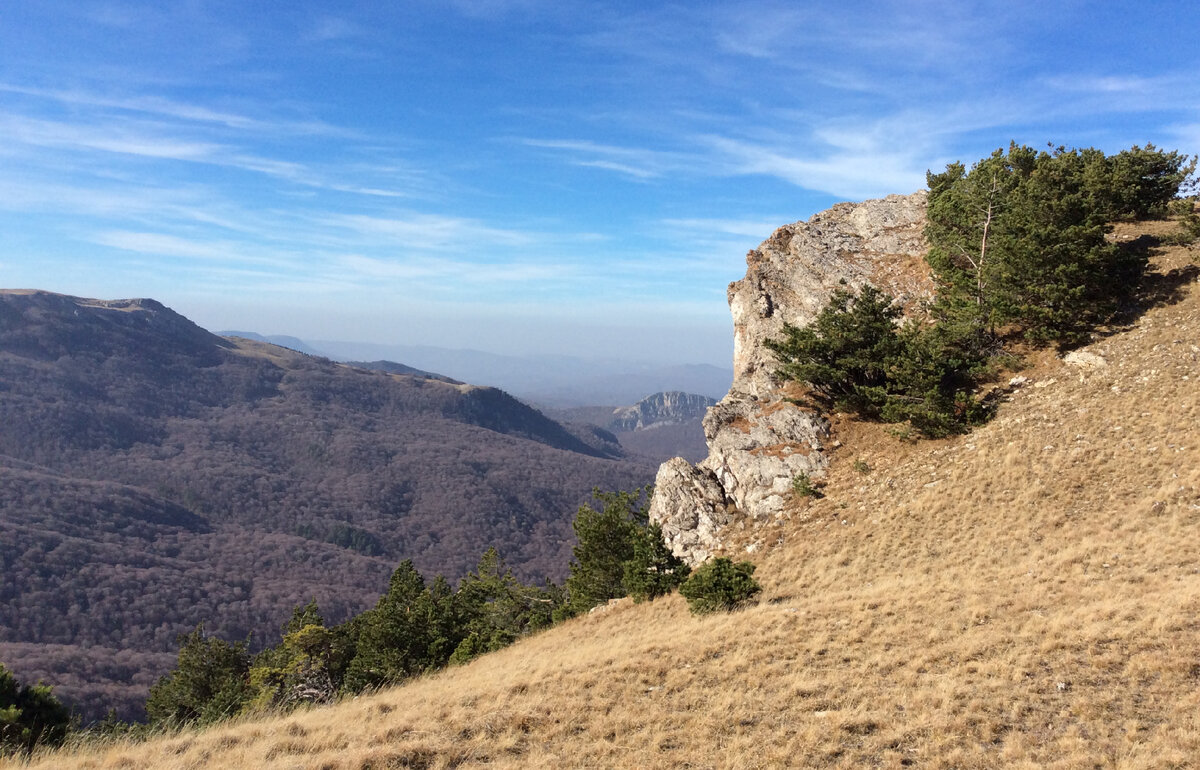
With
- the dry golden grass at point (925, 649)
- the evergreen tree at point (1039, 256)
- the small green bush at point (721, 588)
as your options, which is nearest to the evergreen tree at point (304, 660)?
the dry golden grass at point (925, 649)

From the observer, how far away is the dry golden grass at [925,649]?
8.83 m

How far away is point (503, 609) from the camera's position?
3925cm

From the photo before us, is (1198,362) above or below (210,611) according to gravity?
above

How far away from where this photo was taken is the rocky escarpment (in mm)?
26547

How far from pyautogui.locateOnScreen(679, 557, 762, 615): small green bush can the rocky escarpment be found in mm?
6280

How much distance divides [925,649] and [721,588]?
7.44m

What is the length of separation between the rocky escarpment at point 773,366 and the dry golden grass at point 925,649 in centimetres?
343

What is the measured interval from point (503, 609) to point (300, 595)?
15187 centimetres

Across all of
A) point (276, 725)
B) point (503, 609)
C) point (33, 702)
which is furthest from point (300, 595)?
point (276, 725)

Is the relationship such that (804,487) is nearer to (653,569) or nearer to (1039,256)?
(653,569)

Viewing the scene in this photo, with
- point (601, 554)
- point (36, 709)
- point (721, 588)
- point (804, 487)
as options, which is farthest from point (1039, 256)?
point (36, 709)

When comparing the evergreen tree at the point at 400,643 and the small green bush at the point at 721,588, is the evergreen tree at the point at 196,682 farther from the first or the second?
the small green bush at the point at 721,588

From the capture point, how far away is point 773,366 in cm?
3225

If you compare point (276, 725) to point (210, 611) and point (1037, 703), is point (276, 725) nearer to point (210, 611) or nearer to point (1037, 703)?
point (1037, 703)
